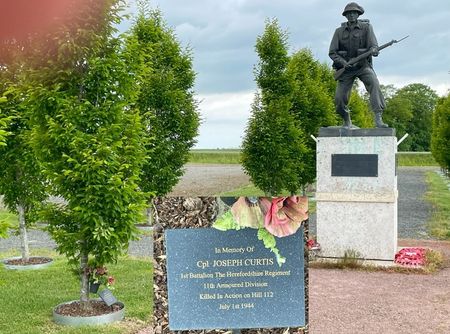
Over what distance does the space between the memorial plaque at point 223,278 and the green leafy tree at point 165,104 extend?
12.1 m

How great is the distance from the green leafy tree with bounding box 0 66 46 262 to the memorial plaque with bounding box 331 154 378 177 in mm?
5404

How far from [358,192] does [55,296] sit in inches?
216

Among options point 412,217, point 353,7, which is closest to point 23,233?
point 353,7

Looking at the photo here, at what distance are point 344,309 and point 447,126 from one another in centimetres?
2060

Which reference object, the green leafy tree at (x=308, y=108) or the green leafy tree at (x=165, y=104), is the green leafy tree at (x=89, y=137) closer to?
the green leafy tree at (x=165, y=104)

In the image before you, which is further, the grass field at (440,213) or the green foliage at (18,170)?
the grass field at (440,213)

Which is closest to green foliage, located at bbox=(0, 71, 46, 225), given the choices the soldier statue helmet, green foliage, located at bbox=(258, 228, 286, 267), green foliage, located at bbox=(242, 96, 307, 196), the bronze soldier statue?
the bronze soldier statue

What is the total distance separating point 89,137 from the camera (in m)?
6.56

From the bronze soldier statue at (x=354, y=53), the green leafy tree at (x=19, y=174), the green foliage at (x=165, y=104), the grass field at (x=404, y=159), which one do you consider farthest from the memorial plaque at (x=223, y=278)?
the grass field at (x=404, y=159)

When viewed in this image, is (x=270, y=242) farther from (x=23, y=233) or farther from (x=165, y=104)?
(x=165, y=104)

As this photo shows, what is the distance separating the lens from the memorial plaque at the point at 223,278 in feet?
12.9

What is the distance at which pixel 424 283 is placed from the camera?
8.88 metres

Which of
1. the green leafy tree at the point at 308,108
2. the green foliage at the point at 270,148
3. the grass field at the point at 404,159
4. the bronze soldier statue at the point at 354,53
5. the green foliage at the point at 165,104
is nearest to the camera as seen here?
the bronze soldier statue at the point at 354,53

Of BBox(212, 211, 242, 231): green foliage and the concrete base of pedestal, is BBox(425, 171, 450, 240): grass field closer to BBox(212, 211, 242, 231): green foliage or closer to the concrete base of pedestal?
the concrete base of pedestal
